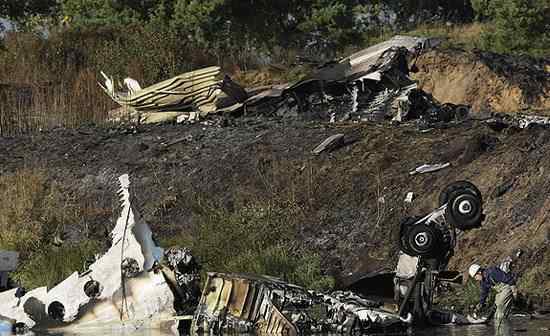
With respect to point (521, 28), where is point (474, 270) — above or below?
above

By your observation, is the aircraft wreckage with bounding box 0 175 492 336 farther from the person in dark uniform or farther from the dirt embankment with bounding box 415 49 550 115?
the dirt embankment with bounding box 415 49 550 115

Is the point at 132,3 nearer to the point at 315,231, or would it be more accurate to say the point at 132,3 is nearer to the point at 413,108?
the point at 413,108

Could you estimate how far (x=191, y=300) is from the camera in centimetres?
1642

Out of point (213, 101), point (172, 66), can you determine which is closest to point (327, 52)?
point (172, 66)

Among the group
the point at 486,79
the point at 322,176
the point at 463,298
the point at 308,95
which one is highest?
the point at 308,95

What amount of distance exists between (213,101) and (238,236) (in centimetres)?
802

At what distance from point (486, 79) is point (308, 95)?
17.1 feet

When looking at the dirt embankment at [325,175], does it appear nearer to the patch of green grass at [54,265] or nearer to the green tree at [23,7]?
the patch of green grass at [54,265]

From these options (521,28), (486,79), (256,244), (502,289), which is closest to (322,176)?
(256,244)

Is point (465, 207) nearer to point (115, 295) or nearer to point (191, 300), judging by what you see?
point (191, 300)

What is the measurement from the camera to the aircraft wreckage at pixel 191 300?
1546cm

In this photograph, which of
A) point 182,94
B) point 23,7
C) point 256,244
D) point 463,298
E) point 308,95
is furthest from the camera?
point 23,7

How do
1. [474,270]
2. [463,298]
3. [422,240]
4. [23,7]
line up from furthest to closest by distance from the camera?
[23,7]
[463,298]
[422,240]
[474,270]

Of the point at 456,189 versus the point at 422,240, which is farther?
the point at 456,189
